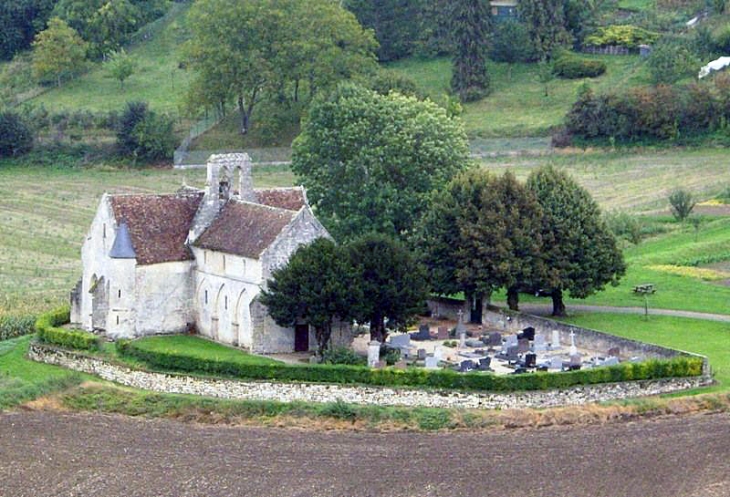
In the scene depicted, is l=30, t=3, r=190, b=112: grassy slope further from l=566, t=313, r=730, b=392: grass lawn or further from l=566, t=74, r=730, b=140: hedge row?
l=566, t=313, r=730, b=392: grass lawn

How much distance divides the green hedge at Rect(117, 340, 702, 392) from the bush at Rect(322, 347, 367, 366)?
2.01 meters

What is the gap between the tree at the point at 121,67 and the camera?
14800cm

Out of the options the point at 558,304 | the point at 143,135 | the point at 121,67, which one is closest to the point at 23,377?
the point at 558,304

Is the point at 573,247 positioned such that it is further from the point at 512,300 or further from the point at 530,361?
the point at 530,361

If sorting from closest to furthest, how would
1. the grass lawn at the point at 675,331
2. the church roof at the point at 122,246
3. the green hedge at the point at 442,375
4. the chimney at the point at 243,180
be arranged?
the green hedge at the point at 442,375, the grass lawn at the point at 675,331, the church roof at the point at 122,246, the chimney at the point at 243,180

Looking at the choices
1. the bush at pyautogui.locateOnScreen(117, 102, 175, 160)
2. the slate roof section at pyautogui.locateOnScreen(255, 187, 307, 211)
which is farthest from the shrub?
the slate roof section at pyautogui.locateOnScreen(255, 187, 307, 211)

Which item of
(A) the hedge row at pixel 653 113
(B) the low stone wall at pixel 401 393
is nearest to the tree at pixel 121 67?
(A) the hedge row at pixel 653 113

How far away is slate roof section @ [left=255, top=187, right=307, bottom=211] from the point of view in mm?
89750

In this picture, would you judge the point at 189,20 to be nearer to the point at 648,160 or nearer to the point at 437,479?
the point at 648,160

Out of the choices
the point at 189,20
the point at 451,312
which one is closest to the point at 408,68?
the point at 189,20

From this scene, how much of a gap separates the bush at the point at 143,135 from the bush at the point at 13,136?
20.1 ft

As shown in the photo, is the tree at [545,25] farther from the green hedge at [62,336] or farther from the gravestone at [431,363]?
the gravestone at [431,363]

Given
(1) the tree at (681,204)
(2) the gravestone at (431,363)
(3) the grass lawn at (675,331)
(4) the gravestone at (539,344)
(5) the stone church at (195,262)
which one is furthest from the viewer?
(1) the tree at (681,204)

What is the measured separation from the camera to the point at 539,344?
3302 inches
